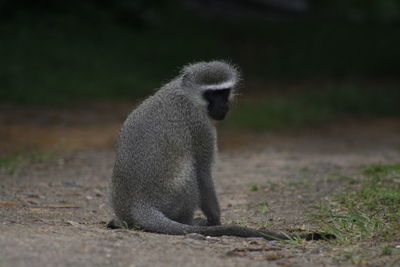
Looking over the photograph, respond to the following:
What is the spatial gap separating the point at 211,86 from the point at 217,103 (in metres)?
0.14

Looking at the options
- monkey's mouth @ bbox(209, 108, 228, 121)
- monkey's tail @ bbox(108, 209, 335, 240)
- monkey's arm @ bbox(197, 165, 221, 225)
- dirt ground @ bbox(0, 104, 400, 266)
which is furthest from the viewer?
monkey's mouth @ bbox(209, 108, 228, 121)

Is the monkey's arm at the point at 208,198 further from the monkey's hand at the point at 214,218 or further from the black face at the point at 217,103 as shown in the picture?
the black face at the point at 217,103

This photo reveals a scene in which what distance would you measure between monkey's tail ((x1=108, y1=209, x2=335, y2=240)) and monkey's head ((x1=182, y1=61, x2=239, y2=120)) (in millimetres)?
947

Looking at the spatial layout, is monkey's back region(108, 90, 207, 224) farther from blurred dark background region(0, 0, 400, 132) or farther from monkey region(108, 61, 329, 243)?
blurred dark background region(0, 0, 400, 132)

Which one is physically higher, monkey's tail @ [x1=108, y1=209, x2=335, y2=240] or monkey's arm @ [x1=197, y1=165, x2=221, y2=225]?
monkey's arm @ [x1=197, y1=165, x2=221, y2=225]

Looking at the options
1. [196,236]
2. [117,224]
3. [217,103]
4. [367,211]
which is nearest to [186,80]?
[217,103]

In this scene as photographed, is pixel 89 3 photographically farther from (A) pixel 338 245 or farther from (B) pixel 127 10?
(A) pixel 338 245

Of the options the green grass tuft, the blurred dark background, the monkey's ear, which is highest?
the blurred dark background

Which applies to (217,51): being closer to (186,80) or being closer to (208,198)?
(186,80)

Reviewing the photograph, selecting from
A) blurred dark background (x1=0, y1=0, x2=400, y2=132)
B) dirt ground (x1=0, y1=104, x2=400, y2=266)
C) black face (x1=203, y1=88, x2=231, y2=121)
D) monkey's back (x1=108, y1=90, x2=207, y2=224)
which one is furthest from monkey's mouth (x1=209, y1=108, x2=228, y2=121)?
blurred dark background (x1=0, y1=0, x2=400, y2=132)

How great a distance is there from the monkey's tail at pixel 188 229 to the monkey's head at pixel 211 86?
95 centimetres

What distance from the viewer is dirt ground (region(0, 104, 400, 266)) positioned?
15.7ft

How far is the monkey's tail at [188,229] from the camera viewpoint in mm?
5500

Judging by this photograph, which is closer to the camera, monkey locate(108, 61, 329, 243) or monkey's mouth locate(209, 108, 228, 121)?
monkey locate(108, 61, 329, 243)
